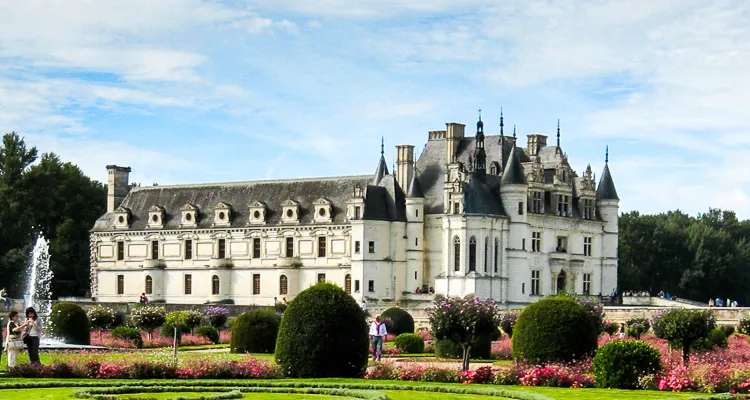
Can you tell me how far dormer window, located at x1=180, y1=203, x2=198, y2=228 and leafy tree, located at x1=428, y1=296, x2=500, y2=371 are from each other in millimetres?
44183

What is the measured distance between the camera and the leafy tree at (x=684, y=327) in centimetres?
3297

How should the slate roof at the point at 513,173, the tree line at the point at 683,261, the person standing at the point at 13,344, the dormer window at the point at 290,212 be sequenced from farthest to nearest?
1. the tree line at the point at 683,261
2. the dormer window at the point at 290,212
3. the slate roof at the point at 513,173
4. the person standing at the point at 13,344

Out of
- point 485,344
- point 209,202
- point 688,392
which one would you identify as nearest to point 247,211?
point 209,202

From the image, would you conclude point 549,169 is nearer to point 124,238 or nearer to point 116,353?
point 124,238

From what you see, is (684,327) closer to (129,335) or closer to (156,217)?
(129,335)

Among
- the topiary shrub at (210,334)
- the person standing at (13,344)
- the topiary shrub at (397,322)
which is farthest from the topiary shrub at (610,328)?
the person standing at (13,344)

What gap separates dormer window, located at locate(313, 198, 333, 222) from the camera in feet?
233

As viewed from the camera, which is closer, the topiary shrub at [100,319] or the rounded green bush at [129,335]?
the rounded green bush at [129,335]

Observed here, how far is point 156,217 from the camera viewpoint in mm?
77625

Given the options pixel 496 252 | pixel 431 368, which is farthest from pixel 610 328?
pixel 431 368

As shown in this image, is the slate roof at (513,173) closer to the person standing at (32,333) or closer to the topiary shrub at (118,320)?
the topiary shrub at (118,320)

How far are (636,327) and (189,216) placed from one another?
34.5 m

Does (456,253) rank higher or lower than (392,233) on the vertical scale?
lower

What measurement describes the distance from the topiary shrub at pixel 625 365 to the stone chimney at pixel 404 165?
4303 cm
